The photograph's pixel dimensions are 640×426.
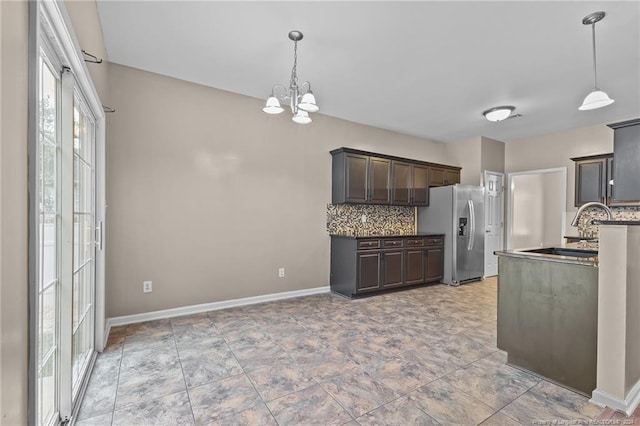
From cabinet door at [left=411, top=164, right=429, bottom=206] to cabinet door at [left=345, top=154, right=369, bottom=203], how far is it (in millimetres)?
1101

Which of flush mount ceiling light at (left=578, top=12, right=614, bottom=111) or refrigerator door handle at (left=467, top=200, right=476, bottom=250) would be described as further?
refrigerator door handle at (left=467, top=200, right=476, bottom=250)

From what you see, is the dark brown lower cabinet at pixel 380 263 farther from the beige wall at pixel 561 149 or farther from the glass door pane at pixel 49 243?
the glass door pane at pixel 49 243

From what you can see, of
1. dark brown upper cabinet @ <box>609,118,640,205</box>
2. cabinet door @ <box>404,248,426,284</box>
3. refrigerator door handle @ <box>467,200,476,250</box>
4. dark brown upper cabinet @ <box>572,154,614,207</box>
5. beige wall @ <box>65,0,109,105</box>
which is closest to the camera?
beige wall @ <box>65,0,109,105</box>

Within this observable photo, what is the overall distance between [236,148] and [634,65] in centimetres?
450

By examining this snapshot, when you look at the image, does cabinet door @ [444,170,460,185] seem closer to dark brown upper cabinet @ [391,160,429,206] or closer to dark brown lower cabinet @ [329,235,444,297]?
dark brown upper cabinet @ [391,160,429,206]

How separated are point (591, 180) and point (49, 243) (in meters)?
6.68

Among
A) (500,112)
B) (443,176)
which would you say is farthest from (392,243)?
(500,112)

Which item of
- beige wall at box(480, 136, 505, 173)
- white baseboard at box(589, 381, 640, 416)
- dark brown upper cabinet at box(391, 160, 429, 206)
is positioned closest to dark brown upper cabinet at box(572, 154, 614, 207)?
beige wall at box(480, 136, 505, 173)

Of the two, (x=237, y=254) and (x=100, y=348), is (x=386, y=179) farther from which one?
(x=100, y=348)

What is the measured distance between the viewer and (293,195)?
14.6 feet

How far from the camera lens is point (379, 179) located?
496cm

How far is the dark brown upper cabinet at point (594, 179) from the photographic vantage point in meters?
4.70

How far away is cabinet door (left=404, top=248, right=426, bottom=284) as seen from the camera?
4852 millimetres

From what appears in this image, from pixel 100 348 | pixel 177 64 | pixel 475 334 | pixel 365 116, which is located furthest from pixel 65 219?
pixel 365 116
